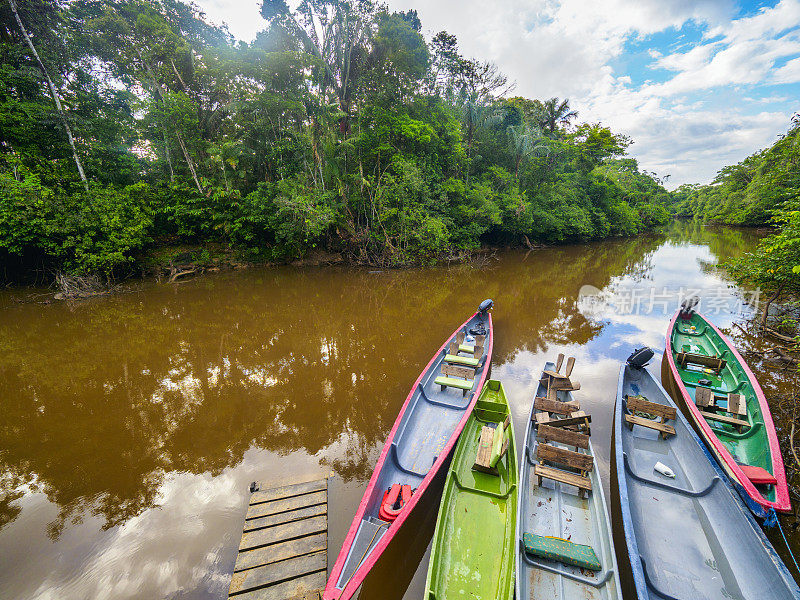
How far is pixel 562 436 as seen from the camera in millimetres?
4684

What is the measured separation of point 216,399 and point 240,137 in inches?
721

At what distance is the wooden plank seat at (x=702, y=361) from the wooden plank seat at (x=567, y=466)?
18.2 feet

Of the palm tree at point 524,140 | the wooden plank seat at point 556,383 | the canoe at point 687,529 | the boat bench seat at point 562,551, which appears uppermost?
the palm tree at point 524,140

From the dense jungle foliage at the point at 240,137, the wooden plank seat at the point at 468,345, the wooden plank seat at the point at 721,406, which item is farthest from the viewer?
the dense jungle foliage at the point at 240,137

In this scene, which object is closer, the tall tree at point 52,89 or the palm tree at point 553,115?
the tall tree at point 52,89

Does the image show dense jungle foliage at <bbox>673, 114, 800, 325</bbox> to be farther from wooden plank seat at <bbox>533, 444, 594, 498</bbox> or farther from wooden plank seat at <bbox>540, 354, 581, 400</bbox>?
wooden plank seat at <bbox>533, 444, 594, 498</bbox>

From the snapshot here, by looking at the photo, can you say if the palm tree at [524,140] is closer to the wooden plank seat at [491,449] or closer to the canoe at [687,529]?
the canoe at [687,529]

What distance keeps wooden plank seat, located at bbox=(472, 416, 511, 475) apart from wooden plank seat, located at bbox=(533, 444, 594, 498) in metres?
0.51

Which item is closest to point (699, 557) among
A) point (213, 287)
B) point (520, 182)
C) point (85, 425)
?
point (85, 425)

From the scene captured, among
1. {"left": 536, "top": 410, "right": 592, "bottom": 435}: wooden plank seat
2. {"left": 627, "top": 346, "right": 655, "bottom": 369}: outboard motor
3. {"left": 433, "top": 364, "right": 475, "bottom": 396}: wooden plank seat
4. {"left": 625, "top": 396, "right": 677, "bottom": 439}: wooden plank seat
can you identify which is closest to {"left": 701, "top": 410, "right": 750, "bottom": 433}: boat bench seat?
{"left": 625, "top": 396, "right": 677, "bottom": 439}: wooden plank seat

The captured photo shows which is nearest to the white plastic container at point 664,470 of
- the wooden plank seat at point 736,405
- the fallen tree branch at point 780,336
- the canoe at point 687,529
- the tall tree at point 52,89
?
the canoe at point 687,529

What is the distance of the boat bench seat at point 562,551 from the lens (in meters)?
3.18

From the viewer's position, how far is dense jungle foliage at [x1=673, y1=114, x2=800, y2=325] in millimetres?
7656

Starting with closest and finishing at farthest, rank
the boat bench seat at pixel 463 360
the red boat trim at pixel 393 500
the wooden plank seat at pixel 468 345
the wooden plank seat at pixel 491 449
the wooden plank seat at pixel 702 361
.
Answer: the red boat trim at pixel 393 500 → the wooden plank seat at pixel 491 449 → the wooden plank seat at pixel 702 361 → the boat bench seat at pixel 463 360 → the wooden plank seat at pixel 468 345
